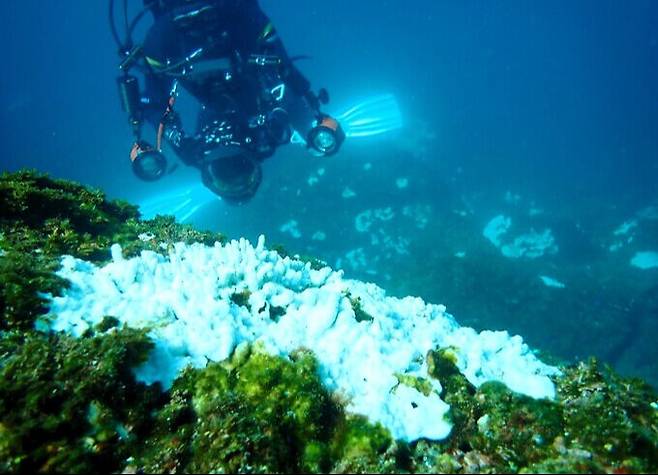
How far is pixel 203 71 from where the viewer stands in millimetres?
6668

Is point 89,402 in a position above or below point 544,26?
above

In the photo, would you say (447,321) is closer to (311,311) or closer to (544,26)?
(311,311)

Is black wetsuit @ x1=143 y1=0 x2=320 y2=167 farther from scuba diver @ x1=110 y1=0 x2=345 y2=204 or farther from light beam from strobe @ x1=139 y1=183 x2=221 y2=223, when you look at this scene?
light beam from strobe @ x1=139 y1=183 x2=221 y2=223

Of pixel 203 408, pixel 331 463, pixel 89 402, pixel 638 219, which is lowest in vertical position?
pixel 638 219

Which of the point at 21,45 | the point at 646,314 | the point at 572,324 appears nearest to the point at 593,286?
the point at 646,314

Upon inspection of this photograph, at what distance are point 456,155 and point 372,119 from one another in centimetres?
628

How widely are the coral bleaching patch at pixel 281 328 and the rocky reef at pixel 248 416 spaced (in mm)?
86

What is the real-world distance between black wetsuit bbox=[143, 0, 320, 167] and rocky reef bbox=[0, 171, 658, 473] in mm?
4538

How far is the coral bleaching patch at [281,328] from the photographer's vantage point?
234 cm

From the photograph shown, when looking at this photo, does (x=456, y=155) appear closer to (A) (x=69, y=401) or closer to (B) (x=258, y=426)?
(B) (x=258, y=426)

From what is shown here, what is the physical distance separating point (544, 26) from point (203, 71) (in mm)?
60285

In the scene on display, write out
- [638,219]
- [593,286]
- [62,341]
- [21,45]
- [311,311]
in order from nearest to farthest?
[62,341] → [311,311] → [593,286] → [638,219] → [21,45]

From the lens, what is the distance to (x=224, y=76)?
Result: 6.76 metres

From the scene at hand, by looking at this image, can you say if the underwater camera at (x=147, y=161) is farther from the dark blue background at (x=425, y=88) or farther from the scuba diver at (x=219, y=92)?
the dark blue background at (x=425, y=88)
